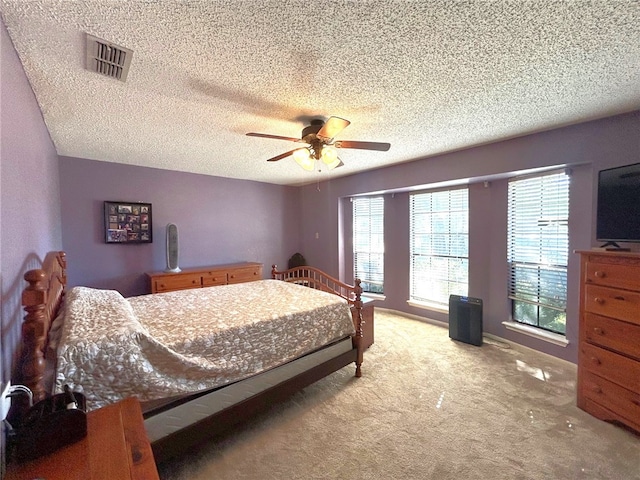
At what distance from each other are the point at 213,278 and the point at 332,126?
3.14 meters

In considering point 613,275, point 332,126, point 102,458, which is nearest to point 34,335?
point 102,458

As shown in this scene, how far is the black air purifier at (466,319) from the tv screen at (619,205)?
56.7 inches

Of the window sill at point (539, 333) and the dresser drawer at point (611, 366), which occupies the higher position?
the dresser drawer at point (611, 366)

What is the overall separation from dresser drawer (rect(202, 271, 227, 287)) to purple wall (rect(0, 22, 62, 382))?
208 cm

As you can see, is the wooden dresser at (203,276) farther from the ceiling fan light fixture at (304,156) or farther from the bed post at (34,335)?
the bed post at (34,335)

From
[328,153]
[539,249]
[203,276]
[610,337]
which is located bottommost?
[610,337]

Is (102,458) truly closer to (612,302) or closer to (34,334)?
(34,334)

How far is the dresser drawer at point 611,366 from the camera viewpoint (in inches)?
68.5

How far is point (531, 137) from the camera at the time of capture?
8.93 ft

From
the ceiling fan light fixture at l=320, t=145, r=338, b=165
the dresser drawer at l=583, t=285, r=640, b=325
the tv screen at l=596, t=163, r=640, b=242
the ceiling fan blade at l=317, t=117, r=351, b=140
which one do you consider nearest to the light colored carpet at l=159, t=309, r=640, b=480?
the dresser drawer at l=583, t=285, r=640, b=325

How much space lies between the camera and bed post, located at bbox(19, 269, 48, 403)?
3.50 feet

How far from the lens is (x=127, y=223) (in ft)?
12.3

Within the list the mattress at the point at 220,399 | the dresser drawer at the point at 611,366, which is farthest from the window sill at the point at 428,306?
the mattress at the point at 220,399

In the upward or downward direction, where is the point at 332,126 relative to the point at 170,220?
upward
